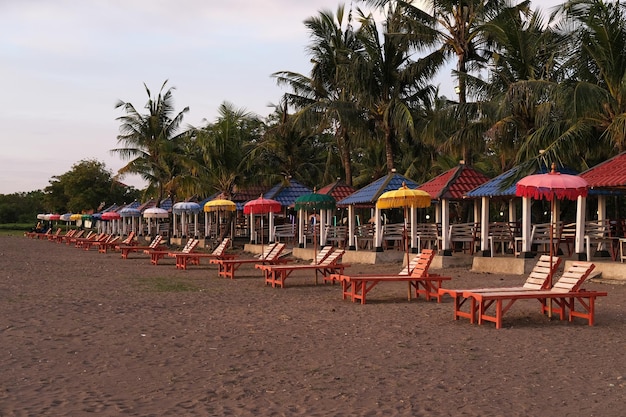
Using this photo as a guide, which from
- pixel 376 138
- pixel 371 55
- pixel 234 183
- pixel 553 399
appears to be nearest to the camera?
pixel 553 399

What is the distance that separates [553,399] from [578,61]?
14.7 meters

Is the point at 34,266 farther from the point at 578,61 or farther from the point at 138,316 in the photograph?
the point at 578,61

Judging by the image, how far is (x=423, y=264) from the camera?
11859 mm

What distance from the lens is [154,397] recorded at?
17.8ft

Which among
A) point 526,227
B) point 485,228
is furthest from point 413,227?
point 526,227

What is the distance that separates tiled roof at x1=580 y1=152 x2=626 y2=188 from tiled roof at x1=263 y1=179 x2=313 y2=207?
52.4 ft

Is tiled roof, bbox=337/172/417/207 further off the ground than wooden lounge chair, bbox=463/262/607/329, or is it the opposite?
tiled roof, bbox=337/172/417/207

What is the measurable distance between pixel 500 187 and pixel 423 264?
22.2ft

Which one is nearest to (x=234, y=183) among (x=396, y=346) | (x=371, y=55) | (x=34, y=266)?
(x=371, y=55)

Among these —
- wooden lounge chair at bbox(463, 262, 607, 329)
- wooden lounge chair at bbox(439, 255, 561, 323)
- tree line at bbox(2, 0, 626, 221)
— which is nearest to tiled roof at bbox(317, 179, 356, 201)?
tree line at bbox(2, 0, 626, 221)

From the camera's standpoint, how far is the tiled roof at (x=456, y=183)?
19.6 m

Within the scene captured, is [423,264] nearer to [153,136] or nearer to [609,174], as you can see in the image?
[609,174]

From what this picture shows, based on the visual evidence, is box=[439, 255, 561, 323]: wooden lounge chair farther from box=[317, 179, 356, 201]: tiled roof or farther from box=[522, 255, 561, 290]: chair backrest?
box=[317, 179, 356, 201]: tiled roof

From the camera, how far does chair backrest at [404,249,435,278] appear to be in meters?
11.7
